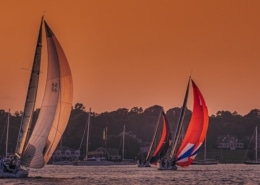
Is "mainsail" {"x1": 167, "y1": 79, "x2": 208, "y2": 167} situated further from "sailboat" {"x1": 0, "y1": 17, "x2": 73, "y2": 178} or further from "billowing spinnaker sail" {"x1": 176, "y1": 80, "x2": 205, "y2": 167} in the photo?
"sailboat" {"x1": 0, "y1": 17, "x2": 73, "y2": 178}

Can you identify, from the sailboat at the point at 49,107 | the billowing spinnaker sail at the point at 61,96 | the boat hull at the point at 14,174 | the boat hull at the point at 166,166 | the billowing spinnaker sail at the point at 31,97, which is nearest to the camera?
the billowing spinnaker sail at the point at 61,96

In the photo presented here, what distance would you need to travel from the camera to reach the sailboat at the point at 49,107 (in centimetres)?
6894

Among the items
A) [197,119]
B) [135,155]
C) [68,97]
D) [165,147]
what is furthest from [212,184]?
[135,155]

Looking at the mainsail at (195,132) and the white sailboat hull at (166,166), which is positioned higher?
the mainsail at (195,132)

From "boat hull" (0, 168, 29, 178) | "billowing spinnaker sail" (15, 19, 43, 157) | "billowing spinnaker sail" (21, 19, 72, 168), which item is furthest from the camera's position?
"boat hull" (0, 168, 29, 178)

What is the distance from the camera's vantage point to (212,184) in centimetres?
8044

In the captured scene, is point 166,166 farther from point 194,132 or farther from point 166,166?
point 194,132

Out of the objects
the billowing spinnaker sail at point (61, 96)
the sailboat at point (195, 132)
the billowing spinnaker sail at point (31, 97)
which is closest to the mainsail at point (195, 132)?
the sailboat at point (195, 132)

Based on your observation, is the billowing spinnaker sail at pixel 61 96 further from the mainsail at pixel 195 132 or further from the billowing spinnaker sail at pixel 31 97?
the mainsail at pixel 195 132

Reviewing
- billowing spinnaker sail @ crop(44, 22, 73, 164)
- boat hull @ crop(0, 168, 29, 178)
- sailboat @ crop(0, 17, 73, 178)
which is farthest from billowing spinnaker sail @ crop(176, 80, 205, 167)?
billowing spinnaker sail @ crop(44, 22, 73, 164)

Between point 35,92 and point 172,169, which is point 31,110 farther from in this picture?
point 172,169

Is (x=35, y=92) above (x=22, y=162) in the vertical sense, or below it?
above

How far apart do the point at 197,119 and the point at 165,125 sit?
23.3 m

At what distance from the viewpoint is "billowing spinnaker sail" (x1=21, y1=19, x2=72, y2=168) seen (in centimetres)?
6912
